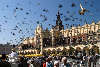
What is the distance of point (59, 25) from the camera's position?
12244cm

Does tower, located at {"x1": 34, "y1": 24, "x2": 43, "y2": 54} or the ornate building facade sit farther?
tower, located at {"x1": 34, "y1": 24, "x2": 43, "y2": 54}

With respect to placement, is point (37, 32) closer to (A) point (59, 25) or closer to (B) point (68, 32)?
(A) point (59, 25)

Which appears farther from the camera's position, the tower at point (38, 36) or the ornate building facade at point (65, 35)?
the tower at point (38, 36)

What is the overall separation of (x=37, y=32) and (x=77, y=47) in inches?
1846

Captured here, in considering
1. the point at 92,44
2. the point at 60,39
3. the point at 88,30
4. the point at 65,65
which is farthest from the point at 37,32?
the point at 65,65

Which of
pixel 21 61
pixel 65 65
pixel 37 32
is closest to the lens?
pixel 65 65

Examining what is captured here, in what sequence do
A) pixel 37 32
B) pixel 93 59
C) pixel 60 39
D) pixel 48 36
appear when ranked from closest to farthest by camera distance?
pixel 93 59 < pixel 60 39 < pixel 48 36 < pixel 37 32

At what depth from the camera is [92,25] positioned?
3246 inches

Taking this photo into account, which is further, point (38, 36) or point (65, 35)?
point (38, 36)

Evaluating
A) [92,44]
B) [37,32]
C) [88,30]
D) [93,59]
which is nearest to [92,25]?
[88,30]

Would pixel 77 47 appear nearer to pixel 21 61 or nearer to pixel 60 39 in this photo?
pixel 60 39

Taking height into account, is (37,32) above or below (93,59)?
above

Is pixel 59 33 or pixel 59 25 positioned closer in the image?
pixel 59 33

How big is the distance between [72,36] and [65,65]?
84449 mm
